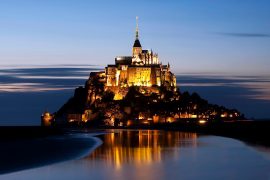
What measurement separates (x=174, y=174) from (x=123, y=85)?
103 metres

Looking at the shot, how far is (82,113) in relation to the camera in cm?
12488

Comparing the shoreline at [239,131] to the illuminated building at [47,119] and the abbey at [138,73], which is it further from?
the illuminated building at [47,119]

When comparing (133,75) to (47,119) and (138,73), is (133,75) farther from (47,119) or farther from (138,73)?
(47,119)

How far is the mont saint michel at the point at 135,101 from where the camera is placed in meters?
121

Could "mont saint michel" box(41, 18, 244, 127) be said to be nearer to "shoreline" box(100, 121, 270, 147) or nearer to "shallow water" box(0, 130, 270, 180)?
"shoreline" box(100, 121, 270, 147)

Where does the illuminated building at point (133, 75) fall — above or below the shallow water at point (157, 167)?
above

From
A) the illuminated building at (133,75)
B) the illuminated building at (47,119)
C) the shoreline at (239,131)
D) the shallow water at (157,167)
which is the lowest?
the shallow water at (157,167)

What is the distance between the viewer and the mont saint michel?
12056cm

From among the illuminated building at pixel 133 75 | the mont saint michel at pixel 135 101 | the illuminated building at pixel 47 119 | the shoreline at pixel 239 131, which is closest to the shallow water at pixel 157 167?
the shoreline at pixel 239 131

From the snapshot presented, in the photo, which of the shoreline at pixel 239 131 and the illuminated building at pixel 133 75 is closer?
the shoreline at pixel 239 131

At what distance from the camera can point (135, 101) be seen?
121 meters

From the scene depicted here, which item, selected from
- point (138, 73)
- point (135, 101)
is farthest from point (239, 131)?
point (138, 73)

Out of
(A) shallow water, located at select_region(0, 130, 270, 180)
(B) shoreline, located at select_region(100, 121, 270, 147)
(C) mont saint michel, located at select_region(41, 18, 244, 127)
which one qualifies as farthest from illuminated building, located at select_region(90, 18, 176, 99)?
(A) shallow water, located at select_region(0, 130, 270, 180)

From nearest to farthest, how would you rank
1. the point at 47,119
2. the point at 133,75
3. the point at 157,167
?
1. the point at 157,167
2. the point at 133,75
3. the point at 47,119
